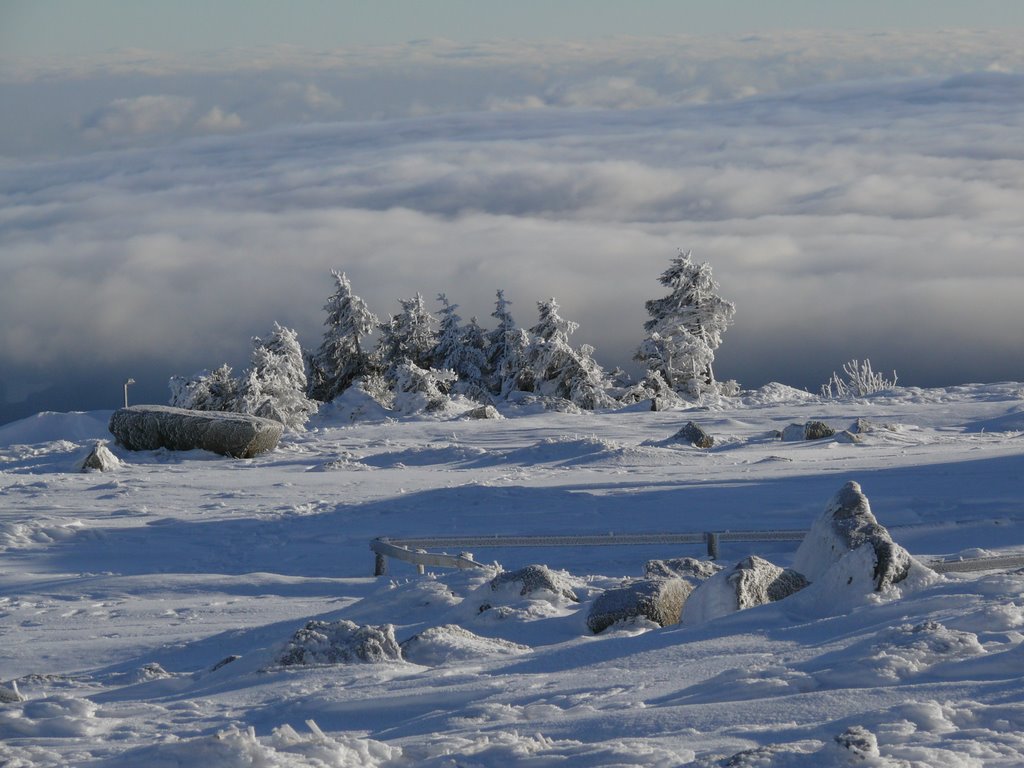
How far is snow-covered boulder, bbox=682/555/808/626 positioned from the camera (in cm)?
726

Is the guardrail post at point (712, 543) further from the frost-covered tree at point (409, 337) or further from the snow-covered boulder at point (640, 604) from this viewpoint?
the frost-covered tree at point (409, 337)

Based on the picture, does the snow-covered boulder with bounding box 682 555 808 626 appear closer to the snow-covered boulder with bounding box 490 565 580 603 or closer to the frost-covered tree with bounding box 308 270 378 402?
the snow-covered boulder with bounding box 490 565 580 603

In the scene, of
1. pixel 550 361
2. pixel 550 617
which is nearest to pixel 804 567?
pixel 550 617

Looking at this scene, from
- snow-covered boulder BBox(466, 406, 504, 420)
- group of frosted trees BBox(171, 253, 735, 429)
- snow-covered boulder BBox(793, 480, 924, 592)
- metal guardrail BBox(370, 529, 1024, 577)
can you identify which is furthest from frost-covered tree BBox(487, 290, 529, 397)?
snow-covered boulder BBox(793, 480, 924, 592)

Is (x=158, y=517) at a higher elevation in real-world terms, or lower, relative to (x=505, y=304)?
lower

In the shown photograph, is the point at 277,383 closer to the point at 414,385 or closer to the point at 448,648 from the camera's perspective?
the point at 414,385

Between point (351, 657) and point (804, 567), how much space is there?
3.29m

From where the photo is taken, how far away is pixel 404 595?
9.02 m

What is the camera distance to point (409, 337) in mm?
45656

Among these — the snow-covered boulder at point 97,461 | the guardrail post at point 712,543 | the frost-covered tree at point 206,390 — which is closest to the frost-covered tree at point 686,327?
the frost-covered tree at point 206,390

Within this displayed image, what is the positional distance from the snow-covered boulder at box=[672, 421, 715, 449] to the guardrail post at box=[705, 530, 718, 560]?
887 centimetres

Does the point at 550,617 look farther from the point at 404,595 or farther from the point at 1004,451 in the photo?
the point at 1004,451

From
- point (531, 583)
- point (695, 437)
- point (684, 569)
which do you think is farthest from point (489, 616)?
point (695, 437)

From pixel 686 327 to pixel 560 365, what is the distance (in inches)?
185
